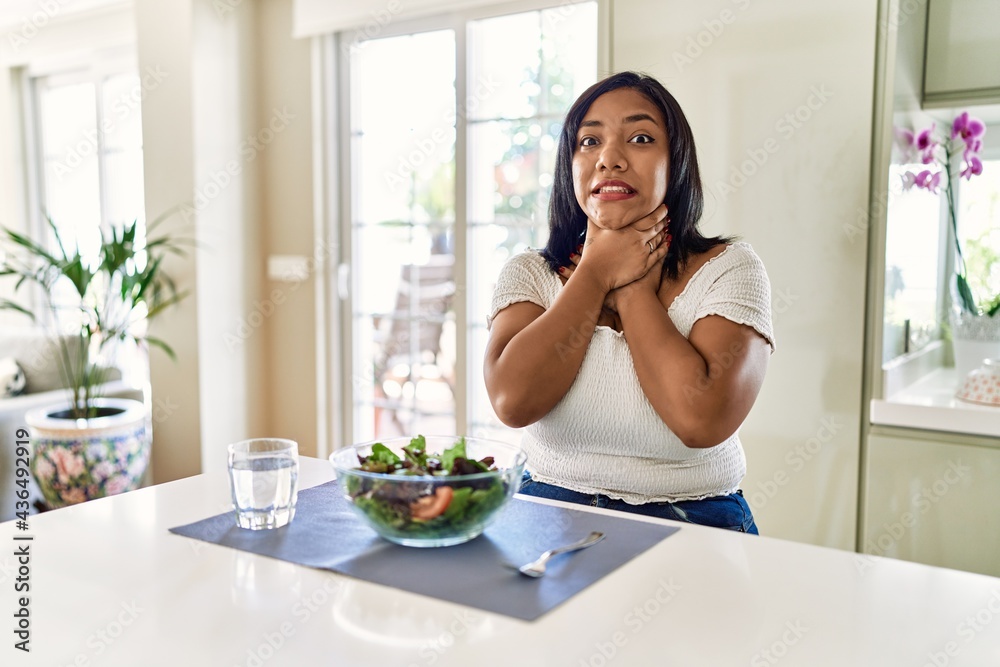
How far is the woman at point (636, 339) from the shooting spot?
135 centimetres

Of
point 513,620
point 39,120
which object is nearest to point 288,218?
point 39,120

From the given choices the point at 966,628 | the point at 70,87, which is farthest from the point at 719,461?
the point at 70,87

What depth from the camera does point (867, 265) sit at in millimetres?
1991

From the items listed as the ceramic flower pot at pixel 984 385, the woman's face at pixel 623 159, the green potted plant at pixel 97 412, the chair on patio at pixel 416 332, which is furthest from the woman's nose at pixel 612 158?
the green potted plant at pixel 97 412

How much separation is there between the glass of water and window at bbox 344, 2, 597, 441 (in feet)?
6.46

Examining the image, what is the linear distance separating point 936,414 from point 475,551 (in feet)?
4.46

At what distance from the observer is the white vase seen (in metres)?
2.08

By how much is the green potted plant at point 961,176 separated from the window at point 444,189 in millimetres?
1112

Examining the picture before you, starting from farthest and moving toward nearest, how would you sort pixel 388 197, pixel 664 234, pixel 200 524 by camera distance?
pixel 388 197 < pixel 664 234 < pixel 200 524

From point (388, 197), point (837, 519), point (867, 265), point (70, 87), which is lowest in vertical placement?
point (837, 519)

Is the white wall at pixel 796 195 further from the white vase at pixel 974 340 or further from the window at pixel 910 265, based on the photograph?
the white vase at pixel 974 340

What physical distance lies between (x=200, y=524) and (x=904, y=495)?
1562mm

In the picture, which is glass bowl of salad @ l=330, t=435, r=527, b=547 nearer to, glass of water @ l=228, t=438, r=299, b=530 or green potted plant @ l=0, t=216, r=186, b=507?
glass of water @ l=228, t=438, r=299, b=530

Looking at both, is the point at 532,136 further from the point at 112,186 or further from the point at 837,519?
the point at 112,186
